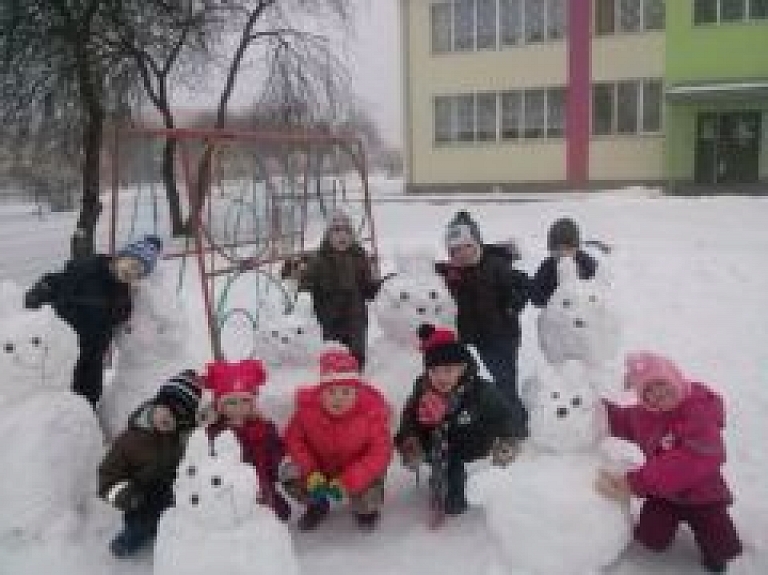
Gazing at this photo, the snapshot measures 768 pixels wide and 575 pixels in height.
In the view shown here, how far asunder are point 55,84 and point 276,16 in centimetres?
591

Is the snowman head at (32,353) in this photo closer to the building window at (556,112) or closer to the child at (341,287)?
the child at (341,287)

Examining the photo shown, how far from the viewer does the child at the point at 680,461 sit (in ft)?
11.7

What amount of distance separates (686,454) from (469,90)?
21.2 meters

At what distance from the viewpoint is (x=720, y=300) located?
8773 millimetres

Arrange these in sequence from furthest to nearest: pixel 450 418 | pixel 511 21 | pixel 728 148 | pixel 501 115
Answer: pixel 501 115, pixel 511 21, pixel 728 148, pixel 450 418

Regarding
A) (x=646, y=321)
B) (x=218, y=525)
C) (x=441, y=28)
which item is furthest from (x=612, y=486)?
(x=441, y=28)

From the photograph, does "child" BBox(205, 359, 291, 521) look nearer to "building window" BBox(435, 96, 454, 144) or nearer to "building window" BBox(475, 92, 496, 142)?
"building window" BBox(475, 92, 496, 142)

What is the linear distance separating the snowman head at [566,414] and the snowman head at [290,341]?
145 centimetres

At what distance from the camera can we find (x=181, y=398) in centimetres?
399

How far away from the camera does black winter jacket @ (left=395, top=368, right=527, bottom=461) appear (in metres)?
4.15

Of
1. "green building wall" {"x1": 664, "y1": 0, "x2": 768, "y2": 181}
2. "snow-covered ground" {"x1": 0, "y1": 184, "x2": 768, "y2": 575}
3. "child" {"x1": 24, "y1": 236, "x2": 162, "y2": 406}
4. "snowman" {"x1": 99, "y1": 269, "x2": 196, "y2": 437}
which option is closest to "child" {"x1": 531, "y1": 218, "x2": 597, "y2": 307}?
"snow-covered ground" {"x1": 0, "y1": 184, "x2": 768, "y2": 575}

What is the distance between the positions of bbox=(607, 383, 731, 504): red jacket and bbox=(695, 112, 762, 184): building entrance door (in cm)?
1921

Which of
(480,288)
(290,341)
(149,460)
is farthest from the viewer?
(480,288)

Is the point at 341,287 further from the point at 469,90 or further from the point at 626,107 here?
the point at 469,90
